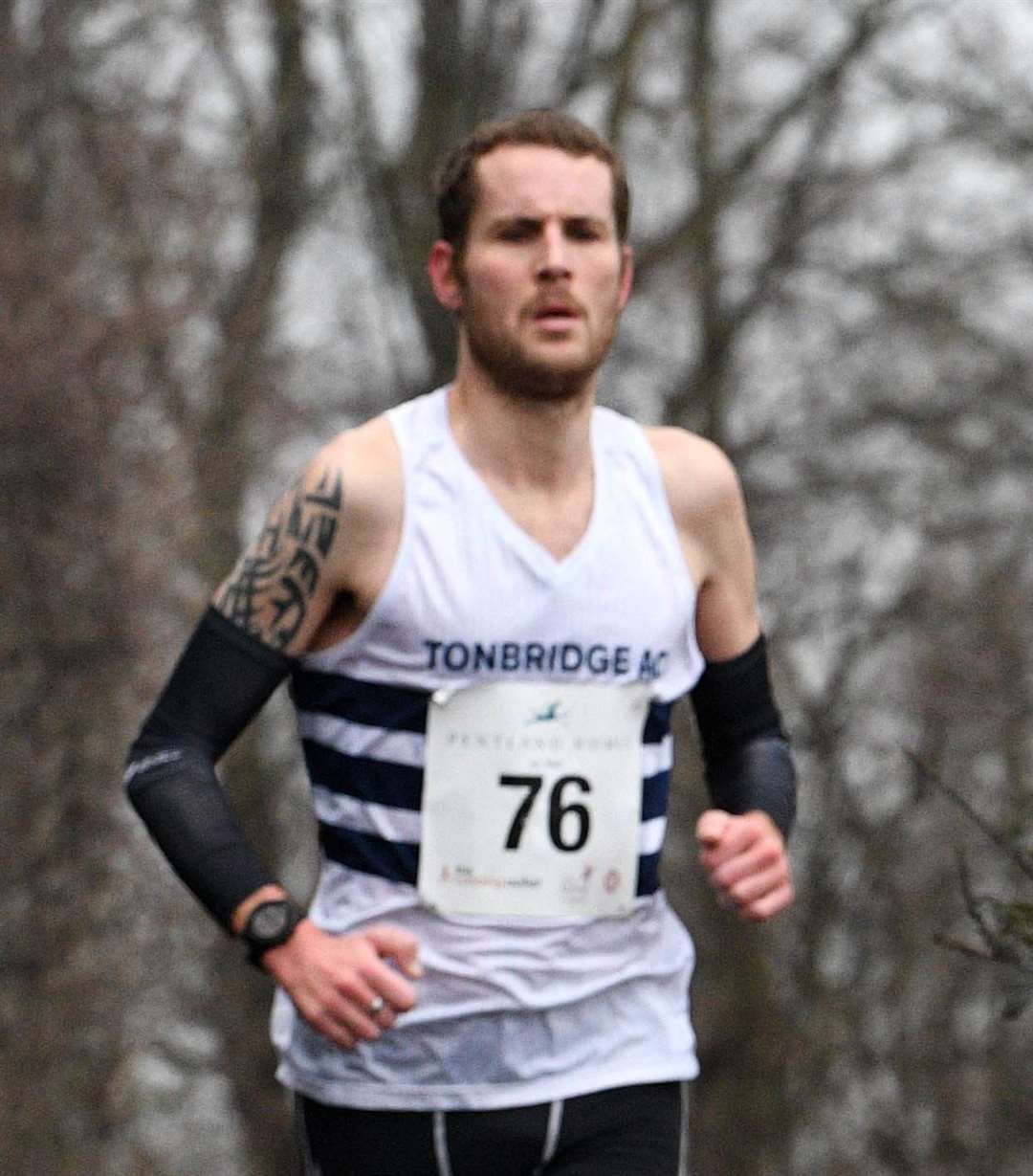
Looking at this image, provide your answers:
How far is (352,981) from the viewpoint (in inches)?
136

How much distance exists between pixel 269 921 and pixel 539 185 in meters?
1.12

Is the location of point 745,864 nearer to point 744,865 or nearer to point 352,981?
point 744,865

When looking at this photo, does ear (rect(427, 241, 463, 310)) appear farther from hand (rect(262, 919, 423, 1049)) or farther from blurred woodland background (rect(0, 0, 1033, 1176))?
blurred woodland background (rect(0, 0, 1033, 1176))

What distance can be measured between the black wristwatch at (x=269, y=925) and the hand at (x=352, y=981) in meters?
0.03

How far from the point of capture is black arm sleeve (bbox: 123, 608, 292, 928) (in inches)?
143

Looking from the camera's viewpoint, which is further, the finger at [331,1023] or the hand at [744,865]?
the hand at [744,865]

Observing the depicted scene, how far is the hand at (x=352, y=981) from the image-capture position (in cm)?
343

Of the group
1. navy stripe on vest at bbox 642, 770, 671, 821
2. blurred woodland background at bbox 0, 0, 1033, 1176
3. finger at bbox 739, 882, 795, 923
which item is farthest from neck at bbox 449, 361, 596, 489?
blurred woodland background at bbox 0, 0, 1033, 1176

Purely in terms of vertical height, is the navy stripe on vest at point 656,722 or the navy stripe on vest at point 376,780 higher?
the navy stripe on vest at point 656,722

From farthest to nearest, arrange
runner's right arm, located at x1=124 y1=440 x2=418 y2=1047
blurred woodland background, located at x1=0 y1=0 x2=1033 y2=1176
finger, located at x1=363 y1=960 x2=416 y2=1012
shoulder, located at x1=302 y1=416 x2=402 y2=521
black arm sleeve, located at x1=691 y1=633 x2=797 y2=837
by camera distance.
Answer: blurred woodland background, located at x1=0 y1=0 x2=1033 y2=1176 → black arm sleeve, located at x1=691 y1=633 x2=797 y2=837 → shoulder, located at x1=302 y1=416 x2=402 y2=521 → runner's right arm, located at x1=124 y1=440 x2=418 y2=1047 → finger, located at x1=363 y1=960 x2=416 y2=1012

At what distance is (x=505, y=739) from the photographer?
12.3ft

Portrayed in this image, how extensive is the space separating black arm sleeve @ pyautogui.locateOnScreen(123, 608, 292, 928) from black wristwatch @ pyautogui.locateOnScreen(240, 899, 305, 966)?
0.04 metres

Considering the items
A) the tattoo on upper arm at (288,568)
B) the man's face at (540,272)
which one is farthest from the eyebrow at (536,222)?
the tattoo on upper arm at (288,568)

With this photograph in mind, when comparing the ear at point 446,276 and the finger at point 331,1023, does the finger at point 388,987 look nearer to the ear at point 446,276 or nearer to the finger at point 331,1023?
the finger at point 331,1023
